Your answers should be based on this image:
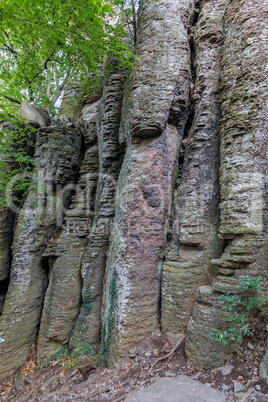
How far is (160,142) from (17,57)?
6.22 meters

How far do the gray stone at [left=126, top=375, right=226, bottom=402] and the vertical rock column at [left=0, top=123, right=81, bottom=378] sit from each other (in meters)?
4.12

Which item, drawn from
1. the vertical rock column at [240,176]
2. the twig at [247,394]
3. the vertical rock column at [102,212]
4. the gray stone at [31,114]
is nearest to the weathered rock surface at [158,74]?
the vertical rock column at [102,212]

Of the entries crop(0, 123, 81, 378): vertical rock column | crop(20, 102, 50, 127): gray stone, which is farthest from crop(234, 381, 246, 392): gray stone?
crop(20, 102, 50, 127): gray stone

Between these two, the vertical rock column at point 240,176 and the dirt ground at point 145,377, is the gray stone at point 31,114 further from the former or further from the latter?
the dirt ground at point 145,377

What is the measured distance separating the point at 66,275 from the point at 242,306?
4176 mm

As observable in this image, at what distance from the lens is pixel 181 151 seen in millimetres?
4887

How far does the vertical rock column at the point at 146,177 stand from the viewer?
390cm

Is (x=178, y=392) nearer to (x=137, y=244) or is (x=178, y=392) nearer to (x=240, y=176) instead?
(x=137, y=244)

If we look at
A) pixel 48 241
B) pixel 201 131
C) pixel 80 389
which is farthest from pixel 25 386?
pixel 201 131

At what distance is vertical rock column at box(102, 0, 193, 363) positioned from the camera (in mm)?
3898

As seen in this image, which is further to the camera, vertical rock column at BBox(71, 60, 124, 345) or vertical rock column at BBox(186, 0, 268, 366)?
vertical rock column at BBox(71, 60, 124, 345)

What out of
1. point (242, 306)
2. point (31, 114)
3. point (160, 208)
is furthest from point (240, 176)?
point (31, 114)

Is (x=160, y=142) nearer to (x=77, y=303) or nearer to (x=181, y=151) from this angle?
(x=181, y=151)

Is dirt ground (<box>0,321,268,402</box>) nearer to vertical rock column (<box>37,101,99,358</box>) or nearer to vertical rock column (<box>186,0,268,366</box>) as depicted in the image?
vertical rock column (<box>186,0,268,366</box>)
